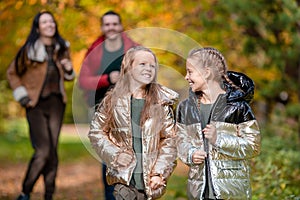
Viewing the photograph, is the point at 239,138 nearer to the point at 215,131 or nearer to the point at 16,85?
the point at 215,131

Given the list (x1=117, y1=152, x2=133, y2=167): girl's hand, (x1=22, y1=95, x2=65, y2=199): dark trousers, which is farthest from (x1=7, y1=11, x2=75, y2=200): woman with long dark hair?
(x1=117, y1=152, x2=133, y2=167): girl's hand

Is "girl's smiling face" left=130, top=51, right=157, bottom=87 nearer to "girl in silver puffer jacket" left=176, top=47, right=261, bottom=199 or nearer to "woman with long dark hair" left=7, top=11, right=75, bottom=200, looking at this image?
"girl in silver puffer jacket" left=176, top=47, right=261, bottom=199

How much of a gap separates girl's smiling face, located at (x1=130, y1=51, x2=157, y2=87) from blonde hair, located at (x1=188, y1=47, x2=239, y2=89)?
0.29 meters

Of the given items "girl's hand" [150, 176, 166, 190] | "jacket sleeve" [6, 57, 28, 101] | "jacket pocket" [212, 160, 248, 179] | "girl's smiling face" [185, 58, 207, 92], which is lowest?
"girl's hand" [150, 176, 166, 190]

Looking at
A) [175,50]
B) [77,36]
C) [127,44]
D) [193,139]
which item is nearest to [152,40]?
[127,44]

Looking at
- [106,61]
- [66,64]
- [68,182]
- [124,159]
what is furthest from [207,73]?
[68,182]

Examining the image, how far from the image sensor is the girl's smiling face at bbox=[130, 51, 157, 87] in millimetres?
5770

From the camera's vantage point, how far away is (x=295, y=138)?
1247cm

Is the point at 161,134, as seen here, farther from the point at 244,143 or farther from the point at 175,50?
the point at 175,50

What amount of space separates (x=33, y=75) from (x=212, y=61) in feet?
9.91

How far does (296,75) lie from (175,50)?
6.18m

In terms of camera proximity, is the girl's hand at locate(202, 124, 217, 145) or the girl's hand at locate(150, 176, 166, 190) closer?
the girl's hand at locate(202, 124, 217, 145)

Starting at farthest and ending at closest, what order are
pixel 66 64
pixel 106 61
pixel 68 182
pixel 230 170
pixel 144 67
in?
pixel 68 182, pixel 66 64, pixel 106 61, pixel 144 67, pixel 230 170

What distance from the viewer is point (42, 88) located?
8.21 m
